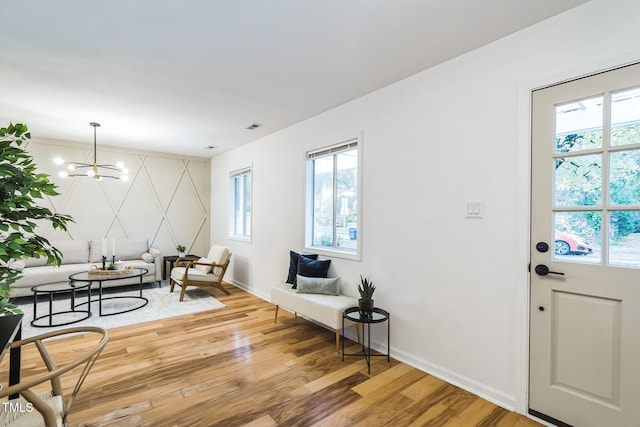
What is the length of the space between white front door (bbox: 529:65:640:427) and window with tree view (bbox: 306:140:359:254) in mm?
1699

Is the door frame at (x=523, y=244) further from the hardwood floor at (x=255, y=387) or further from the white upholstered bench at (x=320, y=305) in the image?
the white upholstered bench at (x=320, y=305)

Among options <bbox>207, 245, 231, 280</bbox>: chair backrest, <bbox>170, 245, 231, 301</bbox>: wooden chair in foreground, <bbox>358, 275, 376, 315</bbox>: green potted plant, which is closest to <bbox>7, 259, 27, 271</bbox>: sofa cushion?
<bbox>170, 245, 231, 301</bbox>: wooden chair in foreground

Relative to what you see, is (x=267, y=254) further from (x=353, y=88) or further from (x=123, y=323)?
(x=353, y=88)

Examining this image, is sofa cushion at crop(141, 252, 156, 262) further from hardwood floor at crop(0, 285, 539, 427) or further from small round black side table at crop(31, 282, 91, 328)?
hardwood floor at crop(0, 285, 539, 427)

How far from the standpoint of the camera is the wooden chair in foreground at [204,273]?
4648 millimetres

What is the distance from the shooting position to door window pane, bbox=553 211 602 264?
179 centimetres

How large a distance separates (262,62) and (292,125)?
169cm

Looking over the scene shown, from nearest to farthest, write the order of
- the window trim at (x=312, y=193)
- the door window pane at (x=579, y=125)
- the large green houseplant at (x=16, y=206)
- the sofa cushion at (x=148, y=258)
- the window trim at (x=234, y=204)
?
the large green houseplant at (x=16, y=206) < the door window pane at (x=579, y=125) < the window trim at (x=312, y=193) < the window trim at (x=234, y=204) < the sofa cushion at (x=148, y=258)

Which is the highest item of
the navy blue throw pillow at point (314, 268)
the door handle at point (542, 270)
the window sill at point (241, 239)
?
the door handle at point (542, 270)

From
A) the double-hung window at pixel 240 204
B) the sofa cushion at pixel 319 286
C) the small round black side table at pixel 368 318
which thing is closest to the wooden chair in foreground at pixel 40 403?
the small round black side table at pixel 368 318

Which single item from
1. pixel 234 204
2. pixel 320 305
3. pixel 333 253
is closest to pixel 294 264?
pixel 333 253

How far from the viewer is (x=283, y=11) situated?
6.25 ft

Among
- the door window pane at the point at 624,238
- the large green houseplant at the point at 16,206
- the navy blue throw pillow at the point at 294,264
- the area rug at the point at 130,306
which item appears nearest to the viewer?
the large green houseplant at the point at 16,206

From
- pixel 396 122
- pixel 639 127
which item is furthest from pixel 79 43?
pixel 639 127
